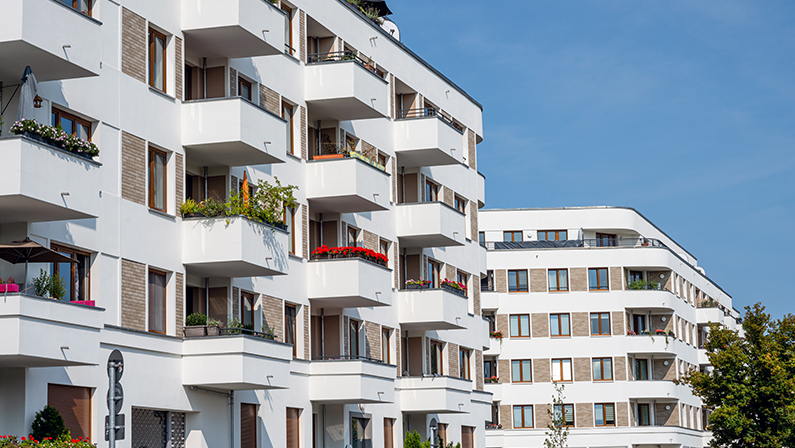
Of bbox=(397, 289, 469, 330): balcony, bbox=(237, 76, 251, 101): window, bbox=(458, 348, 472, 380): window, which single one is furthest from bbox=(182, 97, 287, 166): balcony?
bbox=(458, 348, 472, 380): window

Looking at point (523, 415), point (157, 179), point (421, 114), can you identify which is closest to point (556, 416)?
point (523, 415)

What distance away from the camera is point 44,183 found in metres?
22.1

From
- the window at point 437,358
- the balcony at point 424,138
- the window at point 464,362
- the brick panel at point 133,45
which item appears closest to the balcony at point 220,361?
the brick panel at point 133,45

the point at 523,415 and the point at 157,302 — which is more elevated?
the point at 157,302

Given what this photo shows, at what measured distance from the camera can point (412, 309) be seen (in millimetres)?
42906

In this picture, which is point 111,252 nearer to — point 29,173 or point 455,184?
point 29,173

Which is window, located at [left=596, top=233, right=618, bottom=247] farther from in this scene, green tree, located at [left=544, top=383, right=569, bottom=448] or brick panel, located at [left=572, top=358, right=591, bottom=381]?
green tree, located at [left=544, top=383, right=569, bottom=448]

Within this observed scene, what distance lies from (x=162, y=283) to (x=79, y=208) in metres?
5.53

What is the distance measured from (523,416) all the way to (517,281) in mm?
9032

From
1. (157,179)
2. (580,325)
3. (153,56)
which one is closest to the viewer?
(157,179)

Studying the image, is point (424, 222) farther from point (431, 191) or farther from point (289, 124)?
point (289, 124)

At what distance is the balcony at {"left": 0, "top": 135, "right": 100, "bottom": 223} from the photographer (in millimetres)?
21547

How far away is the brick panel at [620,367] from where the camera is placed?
7512 cm

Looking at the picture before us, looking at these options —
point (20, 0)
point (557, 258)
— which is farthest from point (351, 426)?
point (557, 258)
